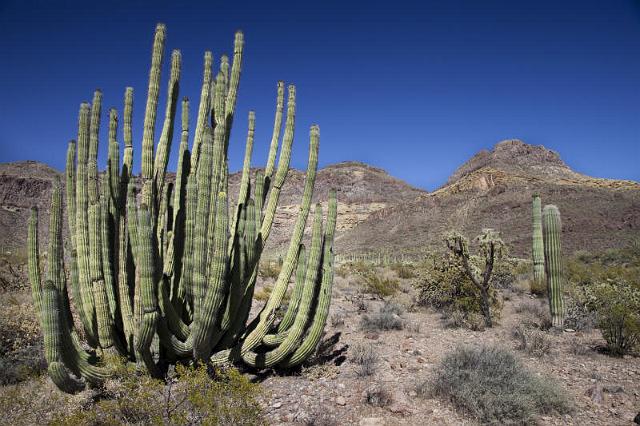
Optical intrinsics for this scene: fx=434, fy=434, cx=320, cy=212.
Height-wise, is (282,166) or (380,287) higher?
(282,166)

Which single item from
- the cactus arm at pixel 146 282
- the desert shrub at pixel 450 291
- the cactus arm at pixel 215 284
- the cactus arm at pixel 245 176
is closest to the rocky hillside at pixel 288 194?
the desert shrub at pixel 450 291

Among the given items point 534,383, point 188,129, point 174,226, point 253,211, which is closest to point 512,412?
point 534,383

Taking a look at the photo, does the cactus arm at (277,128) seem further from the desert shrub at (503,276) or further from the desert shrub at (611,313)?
the desert shrub at (503,276)

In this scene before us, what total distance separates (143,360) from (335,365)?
2.75 metres

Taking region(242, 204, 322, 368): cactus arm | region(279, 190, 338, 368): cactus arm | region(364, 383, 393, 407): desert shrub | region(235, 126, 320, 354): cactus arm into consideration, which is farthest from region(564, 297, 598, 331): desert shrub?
region(235, 126, 320, 354): cactus arm

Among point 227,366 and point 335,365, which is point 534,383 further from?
point 227,366

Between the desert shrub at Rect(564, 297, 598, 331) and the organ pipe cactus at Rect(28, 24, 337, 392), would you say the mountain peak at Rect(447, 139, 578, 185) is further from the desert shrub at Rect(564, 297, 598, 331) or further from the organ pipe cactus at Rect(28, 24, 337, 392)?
the organ pipe cactus at Rect(28, 24, 337, 392)

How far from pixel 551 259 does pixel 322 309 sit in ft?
22.3

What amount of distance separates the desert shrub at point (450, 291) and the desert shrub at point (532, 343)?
1.48 meters

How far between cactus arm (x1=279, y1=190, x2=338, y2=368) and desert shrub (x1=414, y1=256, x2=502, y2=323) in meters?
4.59

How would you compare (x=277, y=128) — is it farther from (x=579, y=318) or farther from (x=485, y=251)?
(x=579, y=318)

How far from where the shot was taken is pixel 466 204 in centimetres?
4659

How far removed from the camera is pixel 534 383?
5.25 metres

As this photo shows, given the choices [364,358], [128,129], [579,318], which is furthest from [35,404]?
[579,318]
